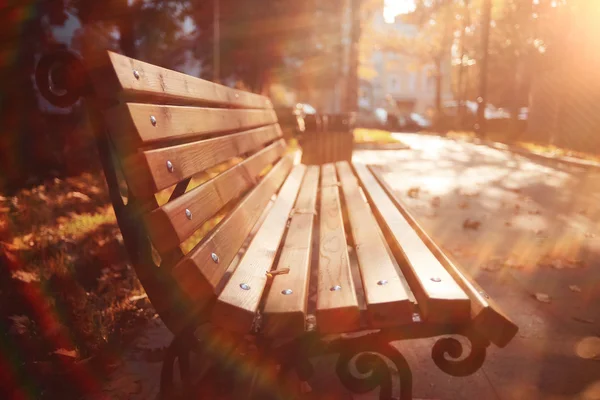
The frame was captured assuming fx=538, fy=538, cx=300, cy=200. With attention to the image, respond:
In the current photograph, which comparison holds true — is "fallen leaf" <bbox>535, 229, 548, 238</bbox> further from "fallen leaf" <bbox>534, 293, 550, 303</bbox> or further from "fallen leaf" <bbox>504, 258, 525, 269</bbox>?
"fallen leaf" <bbox>534, 293, 550, 303</bbox>

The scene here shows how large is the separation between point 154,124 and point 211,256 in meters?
0.45

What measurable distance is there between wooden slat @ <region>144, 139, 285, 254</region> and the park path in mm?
874

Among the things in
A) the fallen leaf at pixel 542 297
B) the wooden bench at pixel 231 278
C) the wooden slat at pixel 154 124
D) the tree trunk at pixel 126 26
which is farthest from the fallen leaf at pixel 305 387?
the tree trunk at pixel 126 26

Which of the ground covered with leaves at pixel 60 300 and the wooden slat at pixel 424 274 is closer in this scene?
the wooden slat at pixel 424 274

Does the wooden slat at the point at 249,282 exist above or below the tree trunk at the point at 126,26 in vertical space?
below

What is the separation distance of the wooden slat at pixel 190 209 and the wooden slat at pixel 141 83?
34cm

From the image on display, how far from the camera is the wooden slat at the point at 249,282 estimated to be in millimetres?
1522

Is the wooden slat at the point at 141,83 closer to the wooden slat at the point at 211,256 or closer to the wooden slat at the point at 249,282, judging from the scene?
Result: the wooden slat at the point at 211,256

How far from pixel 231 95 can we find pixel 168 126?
4.57 feet

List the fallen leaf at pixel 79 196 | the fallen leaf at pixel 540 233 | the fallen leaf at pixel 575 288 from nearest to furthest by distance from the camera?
the fallen leaf at pixel 575 288, the fallen leaf at pixel 540 233, the fallen leaf at pixel 79 196

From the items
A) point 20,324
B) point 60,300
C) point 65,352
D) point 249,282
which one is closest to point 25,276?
point 60,300

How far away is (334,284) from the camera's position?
5.80ft

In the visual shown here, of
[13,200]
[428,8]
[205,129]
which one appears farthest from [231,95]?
[428,8]

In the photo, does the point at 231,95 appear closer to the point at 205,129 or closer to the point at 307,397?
the point at 205,129
